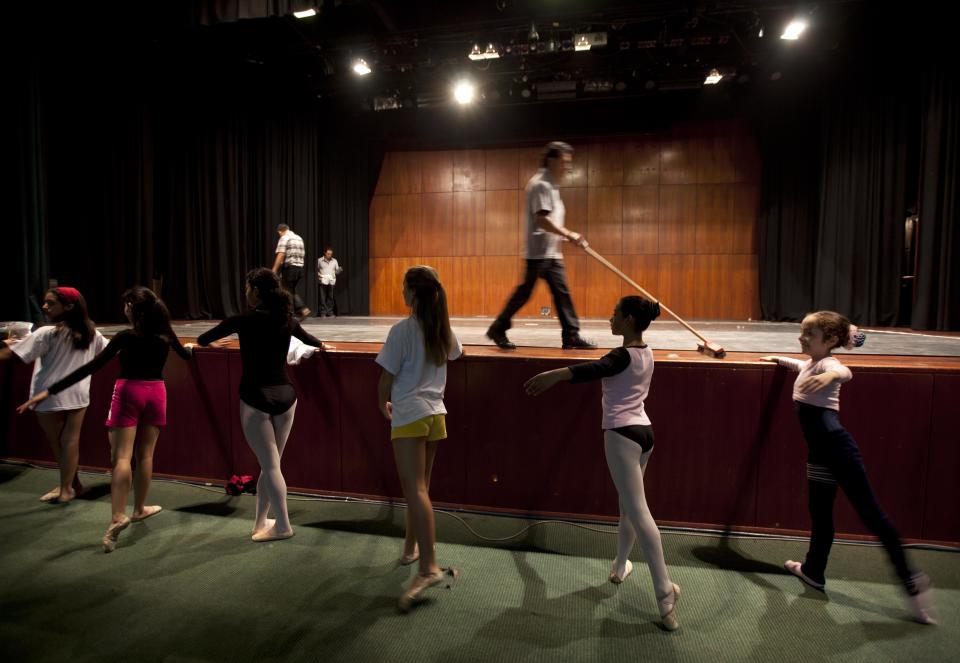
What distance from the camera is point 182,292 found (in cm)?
875

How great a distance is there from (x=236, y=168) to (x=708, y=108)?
8304 mm

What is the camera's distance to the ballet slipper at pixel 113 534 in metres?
2.49

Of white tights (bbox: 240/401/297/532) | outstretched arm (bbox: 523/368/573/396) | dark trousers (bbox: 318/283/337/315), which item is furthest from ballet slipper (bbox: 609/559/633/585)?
dark trousers (bbox: 318/283/337/315)

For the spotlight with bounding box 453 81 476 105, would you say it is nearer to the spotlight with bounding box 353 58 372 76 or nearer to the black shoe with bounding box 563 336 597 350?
the spotlight with bounding box 353 58 372 76

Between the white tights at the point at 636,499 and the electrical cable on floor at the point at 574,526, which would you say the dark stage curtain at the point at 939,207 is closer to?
the electrical cable on floor at the point at 574,526

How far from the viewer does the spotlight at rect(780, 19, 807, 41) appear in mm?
6172

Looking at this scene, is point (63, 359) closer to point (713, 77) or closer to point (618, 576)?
point (618, 576)

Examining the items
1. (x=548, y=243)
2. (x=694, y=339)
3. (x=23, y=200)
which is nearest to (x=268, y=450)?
(x=548, y=243)

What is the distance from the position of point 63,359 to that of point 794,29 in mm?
8215

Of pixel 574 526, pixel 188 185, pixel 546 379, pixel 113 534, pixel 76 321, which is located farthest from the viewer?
pixel 188 185

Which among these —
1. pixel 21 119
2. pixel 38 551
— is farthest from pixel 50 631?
pixel 21 119

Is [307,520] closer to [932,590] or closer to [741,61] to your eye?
[932,590]

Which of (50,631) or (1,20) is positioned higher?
(1,20)

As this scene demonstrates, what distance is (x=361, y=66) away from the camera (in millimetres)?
7523
